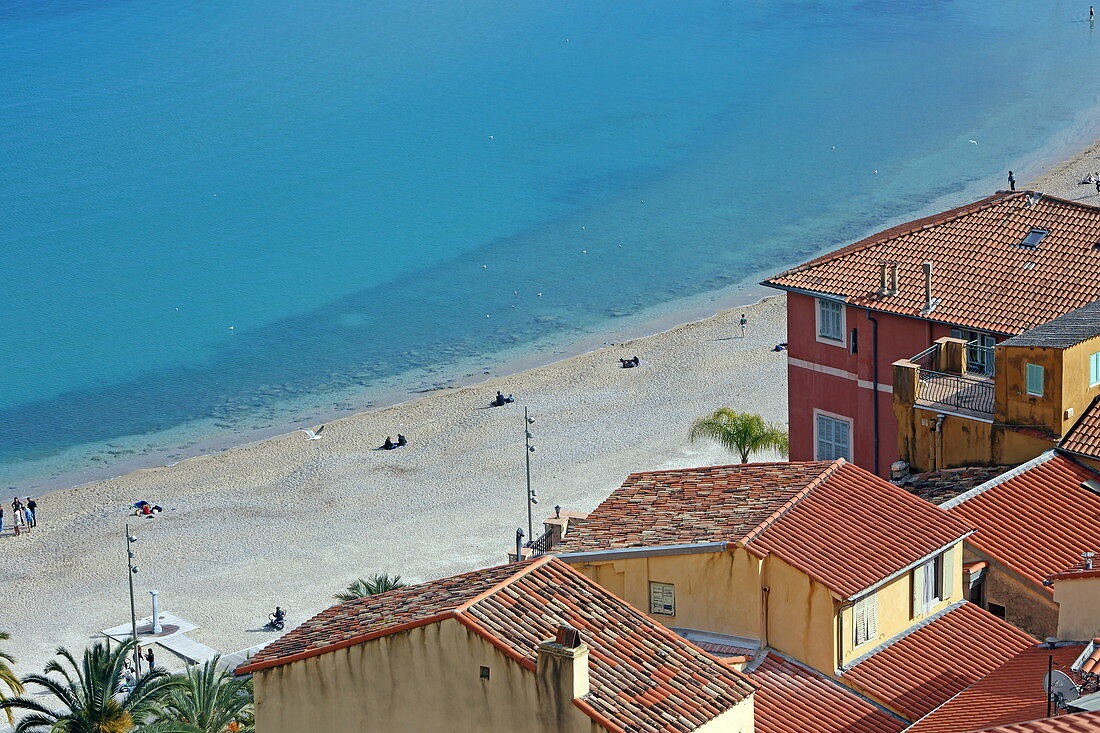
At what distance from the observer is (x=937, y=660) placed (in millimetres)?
21609

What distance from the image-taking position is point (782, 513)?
22047 millimetres

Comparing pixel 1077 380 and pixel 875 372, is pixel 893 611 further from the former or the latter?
pixel 875 372

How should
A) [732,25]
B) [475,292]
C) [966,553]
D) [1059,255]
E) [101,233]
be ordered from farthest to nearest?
[732,25]
[101,233]
[475,292]
[1059,255]
[966,553]

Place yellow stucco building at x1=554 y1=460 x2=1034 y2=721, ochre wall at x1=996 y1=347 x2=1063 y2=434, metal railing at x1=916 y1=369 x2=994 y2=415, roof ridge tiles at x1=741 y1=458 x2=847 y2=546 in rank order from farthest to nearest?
metal railing at x1=916 y1=369 x2=994 y2=415 < ochre wall at x1=996 y1=347 x2=1063 y2=434 < roof ridge tiles at x1=741 y1=458 x2=847 y2=546 < yellow stucco building at x1=554 y1=460 x2=1034 y2=721

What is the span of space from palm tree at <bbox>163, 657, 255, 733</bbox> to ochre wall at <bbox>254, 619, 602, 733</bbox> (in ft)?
33.0

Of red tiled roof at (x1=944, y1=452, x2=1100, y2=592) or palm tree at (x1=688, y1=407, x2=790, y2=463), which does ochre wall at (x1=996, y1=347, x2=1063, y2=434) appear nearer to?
red tiled roof at (x1=944, y1=452, x2=1100, y2=592)

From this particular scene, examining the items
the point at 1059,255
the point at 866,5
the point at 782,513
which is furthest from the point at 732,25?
the point at 782,513

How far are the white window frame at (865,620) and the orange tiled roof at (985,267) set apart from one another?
10.9 meters

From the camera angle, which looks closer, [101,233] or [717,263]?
[717,263]

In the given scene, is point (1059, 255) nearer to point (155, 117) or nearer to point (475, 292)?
point (475, 292)

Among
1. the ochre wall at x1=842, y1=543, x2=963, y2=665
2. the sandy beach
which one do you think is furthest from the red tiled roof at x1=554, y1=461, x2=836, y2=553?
the sandy beach

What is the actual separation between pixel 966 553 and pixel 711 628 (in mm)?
4914

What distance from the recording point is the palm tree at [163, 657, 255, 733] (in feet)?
94.8

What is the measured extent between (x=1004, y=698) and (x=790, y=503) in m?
4.27
